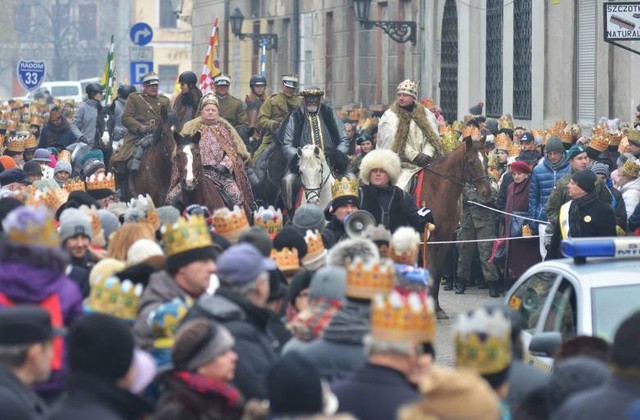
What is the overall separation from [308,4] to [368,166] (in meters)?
32.2

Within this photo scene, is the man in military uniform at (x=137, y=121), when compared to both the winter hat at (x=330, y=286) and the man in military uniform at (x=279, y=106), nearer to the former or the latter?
the man in military uniform at (x=279, y=106)

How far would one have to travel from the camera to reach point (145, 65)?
32906 millimetres

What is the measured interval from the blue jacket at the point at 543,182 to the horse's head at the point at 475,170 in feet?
2.50

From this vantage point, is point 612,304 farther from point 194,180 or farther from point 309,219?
point 194,180

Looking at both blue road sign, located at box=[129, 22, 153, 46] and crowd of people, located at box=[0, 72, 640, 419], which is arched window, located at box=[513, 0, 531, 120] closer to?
blue road sign, located at box=[129, 22, 153, 46]

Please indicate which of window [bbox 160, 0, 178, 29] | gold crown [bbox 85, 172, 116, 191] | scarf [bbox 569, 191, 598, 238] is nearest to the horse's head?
scarf [bbox 569, 191, 598, 238]

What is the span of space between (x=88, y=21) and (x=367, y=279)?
336ft

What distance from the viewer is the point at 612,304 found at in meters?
9.78

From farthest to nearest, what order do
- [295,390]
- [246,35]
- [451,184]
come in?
1. [246,35]
2. [451,184]
3. [295,390]

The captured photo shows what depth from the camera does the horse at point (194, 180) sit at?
17.6m

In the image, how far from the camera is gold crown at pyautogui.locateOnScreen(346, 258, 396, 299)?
8047mm

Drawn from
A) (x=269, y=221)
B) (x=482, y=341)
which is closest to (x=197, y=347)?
(x=482, y=341)

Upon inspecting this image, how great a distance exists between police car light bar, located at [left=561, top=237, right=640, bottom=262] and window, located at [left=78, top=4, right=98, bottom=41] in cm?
9980

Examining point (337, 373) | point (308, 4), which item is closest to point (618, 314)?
point (337, 373)
